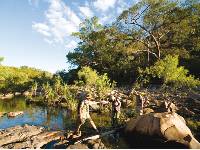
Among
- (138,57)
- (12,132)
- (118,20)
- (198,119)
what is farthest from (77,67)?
(12,132)

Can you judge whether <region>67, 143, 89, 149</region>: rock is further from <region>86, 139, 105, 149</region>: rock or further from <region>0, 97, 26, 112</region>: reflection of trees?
<region>0, 97, 26, 112</region>: reflection of trees

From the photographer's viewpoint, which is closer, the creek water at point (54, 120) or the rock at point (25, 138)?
the rock at point (25, 138)

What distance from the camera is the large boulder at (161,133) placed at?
1158 cm

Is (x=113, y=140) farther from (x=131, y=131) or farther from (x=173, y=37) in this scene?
(x=173, y=37)

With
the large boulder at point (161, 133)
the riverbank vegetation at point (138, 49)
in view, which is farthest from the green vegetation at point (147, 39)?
the large boulder at point (161, 133)

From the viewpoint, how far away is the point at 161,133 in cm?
1196

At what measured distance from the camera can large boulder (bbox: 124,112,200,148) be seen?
11.6m

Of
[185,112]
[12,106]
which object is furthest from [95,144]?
[12,106]

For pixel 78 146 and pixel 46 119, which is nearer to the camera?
pixel 78 146

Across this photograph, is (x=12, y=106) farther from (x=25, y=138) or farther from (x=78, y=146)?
(x=78, y=146)

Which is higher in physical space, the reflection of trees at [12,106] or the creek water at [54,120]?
the reflection of trees at [12,106]

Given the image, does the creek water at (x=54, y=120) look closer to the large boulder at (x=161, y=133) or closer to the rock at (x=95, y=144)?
the rock at (x=95, y=144)

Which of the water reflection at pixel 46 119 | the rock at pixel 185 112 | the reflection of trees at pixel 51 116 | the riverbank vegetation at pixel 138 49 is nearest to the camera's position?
the water reflection at pixel 46 119

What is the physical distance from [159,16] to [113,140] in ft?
83.1
